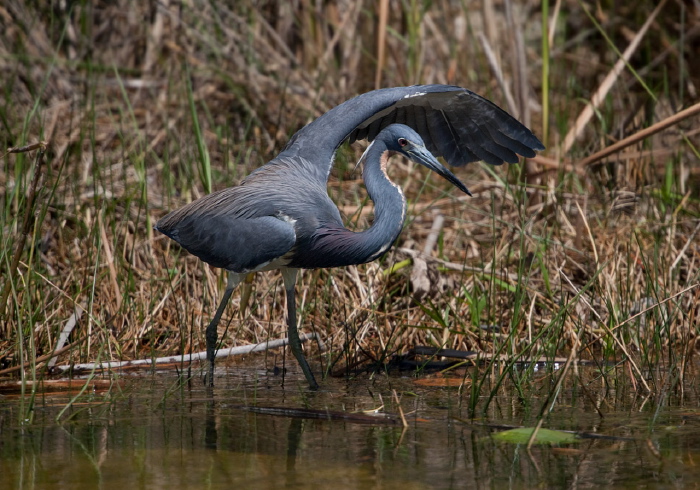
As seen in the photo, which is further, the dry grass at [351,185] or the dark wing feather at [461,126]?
the dark wing feather at [461,126]

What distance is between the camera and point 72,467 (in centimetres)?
307

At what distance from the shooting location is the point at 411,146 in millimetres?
4539

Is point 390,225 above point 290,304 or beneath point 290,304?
above

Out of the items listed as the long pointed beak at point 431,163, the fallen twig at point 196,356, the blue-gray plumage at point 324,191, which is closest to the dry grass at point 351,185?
the fallen twig at point 196,356

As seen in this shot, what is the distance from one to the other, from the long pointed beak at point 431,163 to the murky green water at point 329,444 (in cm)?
98

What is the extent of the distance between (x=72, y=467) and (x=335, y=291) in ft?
8.64

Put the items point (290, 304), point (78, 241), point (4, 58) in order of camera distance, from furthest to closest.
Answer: point (4, 58) < point (78, 241) < point (290, 304)

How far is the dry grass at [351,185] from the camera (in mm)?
4930

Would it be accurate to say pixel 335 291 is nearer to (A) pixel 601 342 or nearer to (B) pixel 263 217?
(B) pixel 263 217

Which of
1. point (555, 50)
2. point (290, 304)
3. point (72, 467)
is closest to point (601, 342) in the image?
point (290, 304)

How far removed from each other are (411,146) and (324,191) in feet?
2.45

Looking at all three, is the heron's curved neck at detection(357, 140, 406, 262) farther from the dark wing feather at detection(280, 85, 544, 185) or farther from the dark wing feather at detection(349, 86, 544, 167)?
the dark wing feather at detection(349, 86, 544, 167)

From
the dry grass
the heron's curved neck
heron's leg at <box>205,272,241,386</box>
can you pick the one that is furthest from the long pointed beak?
heron's leg at <box>205,272,241,386</box>

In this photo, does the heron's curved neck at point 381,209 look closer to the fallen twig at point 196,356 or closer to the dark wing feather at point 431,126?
the dark wing feather at point 431,126
